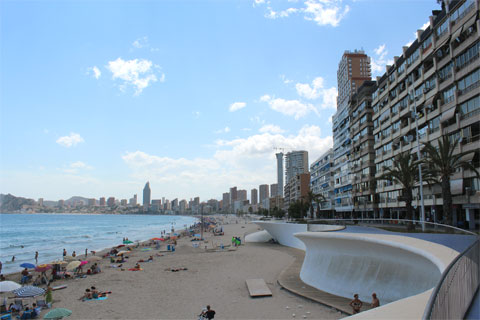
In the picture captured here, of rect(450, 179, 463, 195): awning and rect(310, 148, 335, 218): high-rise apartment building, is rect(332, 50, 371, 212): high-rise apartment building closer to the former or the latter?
rect(310, 148, 335, 218): high-rise apartment building

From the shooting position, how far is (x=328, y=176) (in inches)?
3078

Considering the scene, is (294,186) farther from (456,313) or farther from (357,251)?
(456,313)

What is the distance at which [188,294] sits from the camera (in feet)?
64.5

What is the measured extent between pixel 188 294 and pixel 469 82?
29062 mm

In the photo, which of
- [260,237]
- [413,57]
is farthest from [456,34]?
[260,237]

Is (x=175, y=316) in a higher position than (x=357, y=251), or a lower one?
lower

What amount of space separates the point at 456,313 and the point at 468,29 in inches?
1237

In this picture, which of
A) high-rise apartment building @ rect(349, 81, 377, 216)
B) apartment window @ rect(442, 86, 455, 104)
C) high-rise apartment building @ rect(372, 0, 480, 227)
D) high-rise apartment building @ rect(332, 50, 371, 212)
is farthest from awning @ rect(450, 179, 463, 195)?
high-rise apartment building @ rect(332, 50, 371, 212)

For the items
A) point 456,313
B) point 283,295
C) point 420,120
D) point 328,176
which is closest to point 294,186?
point 328,176

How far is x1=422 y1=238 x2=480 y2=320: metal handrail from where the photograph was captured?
13.7 ft

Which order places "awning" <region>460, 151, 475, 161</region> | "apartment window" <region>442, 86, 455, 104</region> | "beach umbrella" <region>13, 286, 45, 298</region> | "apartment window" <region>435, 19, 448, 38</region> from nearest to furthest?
"beach umbrella" <region>13, 286, 45, 298</region>, "awning" <region>460, 151, 475, 161</region>, "apartment window" <region>442, 86, 455, 104</region>, "apartment window" <region>435, 19, 448, 38</region>

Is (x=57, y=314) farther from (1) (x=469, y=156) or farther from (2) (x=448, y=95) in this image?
(2) (x=448, y=95)

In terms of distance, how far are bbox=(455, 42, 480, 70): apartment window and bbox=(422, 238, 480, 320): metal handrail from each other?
26.5 metres

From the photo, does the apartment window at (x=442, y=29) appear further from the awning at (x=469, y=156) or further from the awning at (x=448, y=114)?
the awning at (x=469, y=156)
